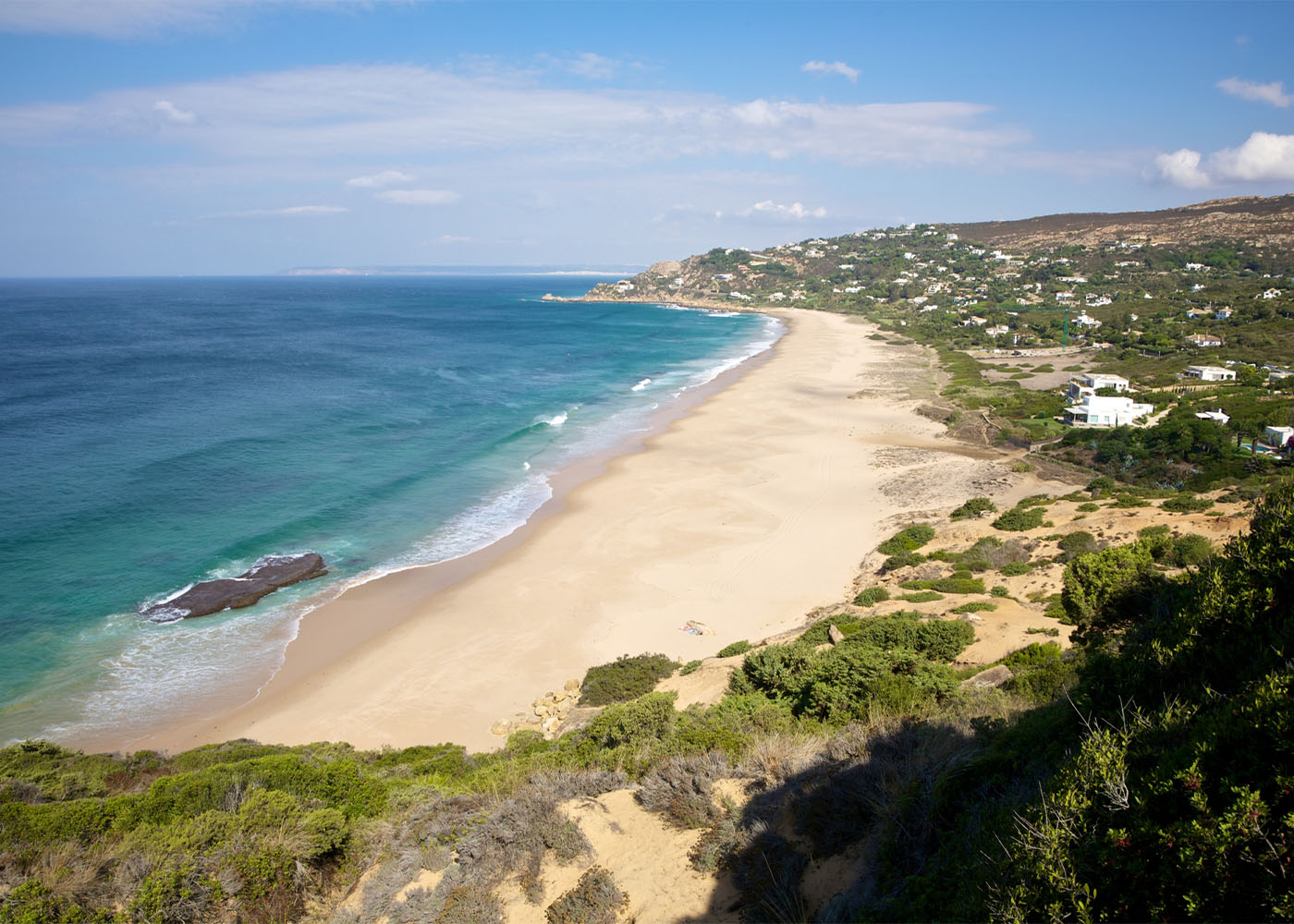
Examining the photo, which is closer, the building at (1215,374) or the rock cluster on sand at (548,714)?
the rock cluster on sand at (548,714)

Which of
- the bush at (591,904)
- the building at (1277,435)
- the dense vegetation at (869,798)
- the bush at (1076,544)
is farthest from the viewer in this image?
the building at (1277,435)

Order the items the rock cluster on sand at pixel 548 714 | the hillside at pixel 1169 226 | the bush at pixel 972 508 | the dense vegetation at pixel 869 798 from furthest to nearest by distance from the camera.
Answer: the hillside at pixel 1169 226 → the bush at pixel 972 508 → the rock cluster on sand at pixel 548 714 → the dense vegetation at pixel 869 798

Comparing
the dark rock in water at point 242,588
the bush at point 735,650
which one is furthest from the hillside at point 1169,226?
the dark rock in water at point 242,588

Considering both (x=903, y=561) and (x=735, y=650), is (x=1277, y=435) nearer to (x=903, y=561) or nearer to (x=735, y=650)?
(x=903, y=561)

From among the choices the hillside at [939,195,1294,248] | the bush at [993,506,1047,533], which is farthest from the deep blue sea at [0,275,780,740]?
the hillside at [939,195,1294,248]

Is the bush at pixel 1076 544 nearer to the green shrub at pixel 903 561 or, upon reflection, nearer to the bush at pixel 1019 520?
the bush at pixel 1019 520

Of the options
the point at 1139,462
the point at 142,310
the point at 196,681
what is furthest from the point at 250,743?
the point at 142,310
